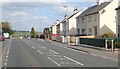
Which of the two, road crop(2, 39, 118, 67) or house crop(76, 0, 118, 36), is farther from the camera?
house crop(76, 0, 118, 36)

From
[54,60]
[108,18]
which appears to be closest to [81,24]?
[108,18]

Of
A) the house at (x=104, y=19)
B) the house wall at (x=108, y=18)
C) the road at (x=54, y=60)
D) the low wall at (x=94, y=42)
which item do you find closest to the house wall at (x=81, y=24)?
the house at (x=104, y=19)

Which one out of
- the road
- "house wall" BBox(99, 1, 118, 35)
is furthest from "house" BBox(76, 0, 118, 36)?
the road

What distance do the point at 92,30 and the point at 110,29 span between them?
4410mm

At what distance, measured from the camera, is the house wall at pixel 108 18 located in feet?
194

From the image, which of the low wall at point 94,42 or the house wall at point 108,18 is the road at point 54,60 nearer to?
the low wall at point 94,42

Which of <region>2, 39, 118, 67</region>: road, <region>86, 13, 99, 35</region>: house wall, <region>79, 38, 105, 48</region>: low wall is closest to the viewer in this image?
<region>2, 39, 118, 67</region>: road

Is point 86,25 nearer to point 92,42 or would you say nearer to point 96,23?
point 96,23

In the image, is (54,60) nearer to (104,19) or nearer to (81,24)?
(104,19)

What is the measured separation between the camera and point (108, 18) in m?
60.0

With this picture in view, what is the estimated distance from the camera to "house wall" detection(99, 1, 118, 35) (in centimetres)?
5900

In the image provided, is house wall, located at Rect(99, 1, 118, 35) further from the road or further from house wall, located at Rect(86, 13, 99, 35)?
the road

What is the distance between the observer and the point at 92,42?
136 ft

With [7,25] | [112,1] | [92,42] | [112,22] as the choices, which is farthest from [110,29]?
[7,25]
